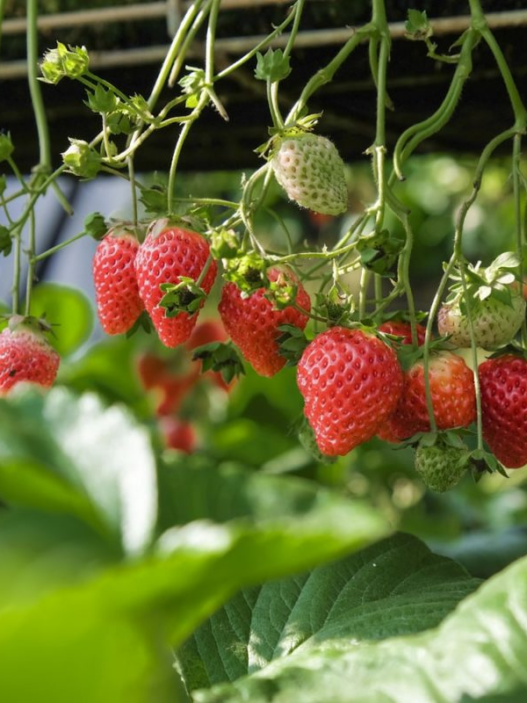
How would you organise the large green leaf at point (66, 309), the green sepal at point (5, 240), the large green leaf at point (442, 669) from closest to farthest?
the large green leaf at point (442, 669) → the green sepal at point (5, 240) → the large green leaf at point (66, 309)

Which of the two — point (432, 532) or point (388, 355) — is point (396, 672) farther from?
point (432, 532)

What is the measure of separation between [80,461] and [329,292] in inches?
14.0

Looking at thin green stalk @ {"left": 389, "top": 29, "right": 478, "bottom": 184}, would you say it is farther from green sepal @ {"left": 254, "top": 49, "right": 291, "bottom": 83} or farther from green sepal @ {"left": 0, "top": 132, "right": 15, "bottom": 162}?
green sepal @ {"left": 0, "top": 132, "right": 15, "bottom": 162}

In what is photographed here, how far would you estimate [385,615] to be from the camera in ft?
2.10

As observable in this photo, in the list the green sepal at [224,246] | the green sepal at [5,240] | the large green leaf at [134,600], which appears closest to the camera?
the large green leaf at [134,600]

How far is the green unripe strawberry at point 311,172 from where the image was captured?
64cm

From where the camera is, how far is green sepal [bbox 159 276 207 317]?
2.14 ft

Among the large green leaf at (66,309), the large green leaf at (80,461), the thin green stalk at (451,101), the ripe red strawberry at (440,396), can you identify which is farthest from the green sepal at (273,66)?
the large green leaf at (66,309)

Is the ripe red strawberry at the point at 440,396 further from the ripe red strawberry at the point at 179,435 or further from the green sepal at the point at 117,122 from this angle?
the ripe red strawberry at the point at 179,435

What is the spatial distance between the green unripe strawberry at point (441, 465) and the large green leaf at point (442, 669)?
17 cm

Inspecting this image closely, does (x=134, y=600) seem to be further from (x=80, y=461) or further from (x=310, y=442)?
(x=310, y=442)

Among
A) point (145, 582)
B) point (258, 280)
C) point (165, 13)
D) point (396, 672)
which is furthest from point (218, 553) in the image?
point (165, 13)

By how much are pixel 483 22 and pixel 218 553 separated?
51cm

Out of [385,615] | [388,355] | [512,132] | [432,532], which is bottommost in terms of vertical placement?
[432,532]
